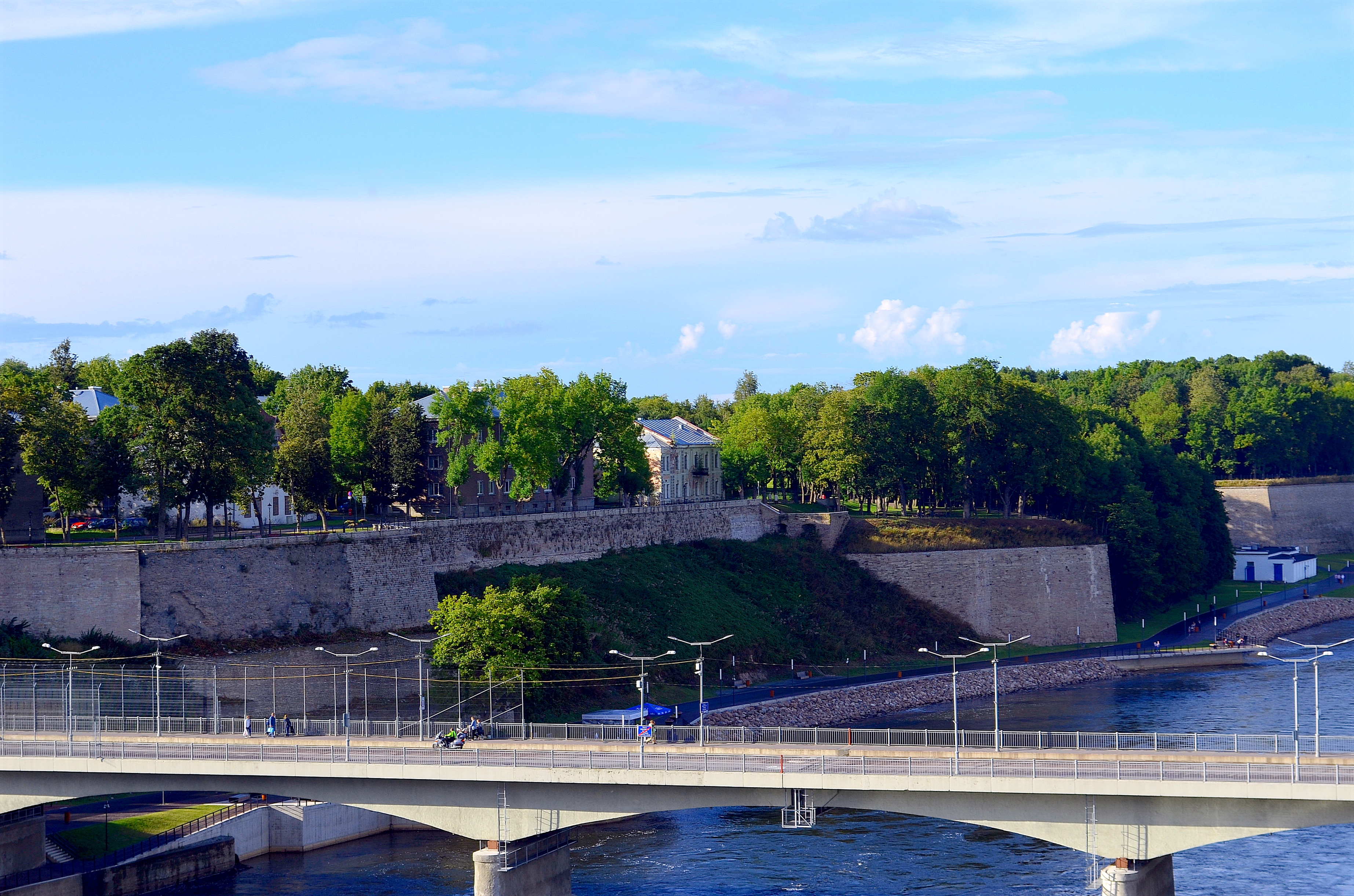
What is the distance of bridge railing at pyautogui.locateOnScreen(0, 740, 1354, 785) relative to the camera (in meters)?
45.5

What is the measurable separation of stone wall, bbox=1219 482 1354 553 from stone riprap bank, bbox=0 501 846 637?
9696cm

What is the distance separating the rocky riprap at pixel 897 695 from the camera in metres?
90.4

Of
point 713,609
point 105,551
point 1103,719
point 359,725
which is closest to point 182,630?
point 105,551

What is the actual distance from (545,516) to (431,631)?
17.2 metres

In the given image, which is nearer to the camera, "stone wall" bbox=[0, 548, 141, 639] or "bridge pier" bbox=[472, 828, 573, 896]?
"bridge pier" bbox=[472, 828, 573, 896]

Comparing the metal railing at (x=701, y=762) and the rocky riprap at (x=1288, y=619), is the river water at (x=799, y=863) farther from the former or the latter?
the rocky riprap at (x=1288, y=619)

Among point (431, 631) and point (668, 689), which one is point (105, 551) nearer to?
point (431, 631)

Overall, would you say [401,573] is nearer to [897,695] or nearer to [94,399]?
[94,399]

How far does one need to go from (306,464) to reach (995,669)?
192ft

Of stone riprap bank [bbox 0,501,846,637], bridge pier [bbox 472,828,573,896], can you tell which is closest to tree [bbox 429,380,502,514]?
stone riprap bank [bbox 0,501,846,637]

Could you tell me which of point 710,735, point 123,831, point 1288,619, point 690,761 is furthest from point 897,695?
point 123,831

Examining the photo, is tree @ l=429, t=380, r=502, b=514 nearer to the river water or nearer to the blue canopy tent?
the blue canopy tent

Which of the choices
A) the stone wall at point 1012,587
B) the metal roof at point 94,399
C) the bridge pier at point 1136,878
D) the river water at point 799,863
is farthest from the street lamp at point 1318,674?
the metal roof at point 94,399

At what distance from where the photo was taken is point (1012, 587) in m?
124
